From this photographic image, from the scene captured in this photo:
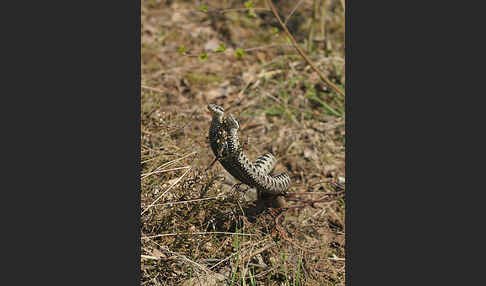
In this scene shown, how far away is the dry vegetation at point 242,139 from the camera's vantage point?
12.8ft

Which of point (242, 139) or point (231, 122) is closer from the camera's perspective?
point (231, 122)

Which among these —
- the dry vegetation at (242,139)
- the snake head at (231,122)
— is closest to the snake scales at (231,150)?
the snake head at (231,122)

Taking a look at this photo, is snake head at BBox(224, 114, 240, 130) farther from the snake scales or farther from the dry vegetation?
the dry vegetation

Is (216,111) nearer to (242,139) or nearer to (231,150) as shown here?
(231,150)

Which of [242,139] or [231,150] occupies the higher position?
[231,150]

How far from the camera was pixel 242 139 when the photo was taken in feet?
16.3

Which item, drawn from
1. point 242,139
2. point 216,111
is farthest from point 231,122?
point 242,139

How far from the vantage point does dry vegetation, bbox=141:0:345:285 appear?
389 centimetres

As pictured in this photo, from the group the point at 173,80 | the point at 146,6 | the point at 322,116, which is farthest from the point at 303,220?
the point at 146,6

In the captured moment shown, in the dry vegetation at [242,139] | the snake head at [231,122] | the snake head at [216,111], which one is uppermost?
the snake head at [216,111]

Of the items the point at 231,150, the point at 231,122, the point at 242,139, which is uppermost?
the point at 231,122

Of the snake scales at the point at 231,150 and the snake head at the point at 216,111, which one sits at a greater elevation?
the snake head at the point at 216,111

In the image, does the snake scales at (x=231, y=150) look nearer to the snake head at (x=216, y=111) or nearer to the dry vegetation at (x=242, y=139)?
the snake head at (x=216, y=111)

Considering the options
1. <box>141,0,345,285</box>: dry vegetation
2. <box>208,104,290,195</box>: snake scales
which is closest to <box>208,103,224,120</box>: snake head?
<box>208,104,290,195</box>: snake scales
